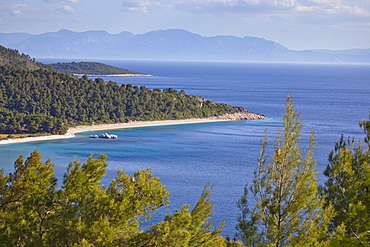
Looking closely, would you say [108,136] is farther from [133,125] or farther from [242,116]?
[242,116]

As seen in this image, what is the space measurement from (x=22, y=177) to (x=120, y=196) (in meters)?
3.18

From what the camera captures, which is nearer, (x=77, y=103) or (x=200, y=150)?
(x=200, y=150)

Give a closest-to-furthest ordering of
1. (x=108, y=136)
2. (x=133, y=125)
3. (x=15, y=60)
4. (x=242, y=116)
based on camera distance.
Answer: (x=108, y=136), (x=133, y=125), (x=242, y=116), (x=15, y=60)

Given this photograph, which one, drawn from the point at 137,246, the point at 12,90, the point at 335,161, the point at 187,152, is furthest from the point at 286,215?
the point at 12,90

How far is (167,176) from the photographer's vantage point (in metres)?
45.9

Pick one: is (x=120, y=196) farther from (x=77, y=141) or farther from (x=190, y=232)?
(x=77, y=141)

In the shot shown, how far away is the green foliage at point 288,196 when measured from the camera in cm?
1130

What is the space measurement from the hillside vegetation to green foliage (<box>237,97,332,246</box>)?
2503 inches

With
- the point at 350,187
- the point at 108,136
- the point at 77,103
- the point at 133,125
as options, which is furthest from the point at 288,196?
the point at 77,103

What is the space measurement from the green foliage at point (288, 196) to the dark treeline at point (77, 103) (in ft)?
209

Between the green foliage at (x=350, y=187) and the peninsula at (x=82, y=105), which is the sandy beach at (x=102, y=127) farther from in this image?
the green foliage at (x=350, y=187)

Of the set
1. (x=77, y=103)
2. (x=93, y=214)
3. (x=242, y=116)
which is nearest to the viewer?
(x=93, y=214)

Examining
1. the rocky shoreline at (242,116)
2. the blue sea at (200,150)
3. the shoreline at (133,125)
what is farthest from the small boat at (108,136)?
the rocky shoreline at (242,116)

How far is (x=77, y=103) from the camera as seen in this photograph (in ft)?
286
